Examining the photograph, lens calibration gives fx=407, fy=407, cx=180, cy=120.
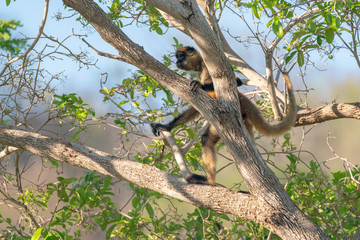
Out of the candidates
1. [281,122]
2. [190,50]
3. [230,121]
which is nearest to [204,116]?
[230,121]

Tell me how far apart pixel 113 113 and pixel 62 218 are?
142 centimetres

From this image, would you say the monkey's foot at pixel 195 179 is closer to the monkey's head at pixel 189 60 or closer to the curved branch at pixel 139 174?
the curved branch at pixel 139 174

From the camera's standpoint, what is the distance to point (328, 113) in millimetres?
4645

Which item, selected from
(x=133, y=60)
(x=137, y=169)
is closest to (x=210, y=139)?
(x=137, y=169)

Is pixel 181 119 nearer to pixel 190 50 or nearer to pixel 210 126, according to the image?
pixel 210 126

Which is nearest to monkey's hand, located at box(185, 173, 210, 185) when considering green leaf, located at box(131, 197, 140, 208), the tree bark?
the tree bark

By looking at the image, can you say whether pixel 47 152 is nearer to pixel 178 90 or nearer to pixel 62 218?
pixel 62 218

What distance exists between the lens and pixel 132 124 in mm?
5402

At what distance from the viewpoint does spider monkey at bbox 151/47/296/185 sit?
14.2 ft

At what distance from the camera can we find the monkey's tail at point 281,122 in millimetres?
4074

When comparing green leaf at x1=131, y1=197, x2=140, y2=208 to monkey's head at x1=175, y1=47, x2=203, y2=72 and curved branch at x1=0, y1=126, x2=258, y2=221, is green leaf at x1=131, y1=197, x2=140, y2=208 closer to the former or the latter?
curved branch at x1=0, y1=126, x2=258, y2=221

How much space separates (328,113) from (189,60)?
6.44 ft

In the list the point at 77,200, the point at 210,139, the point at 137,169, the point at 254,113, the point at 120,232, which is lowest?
the point at 120,232

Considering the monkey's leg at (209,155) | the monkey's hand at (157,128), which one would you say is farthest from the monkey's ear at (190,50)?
the monkey's leg at (209,155)
